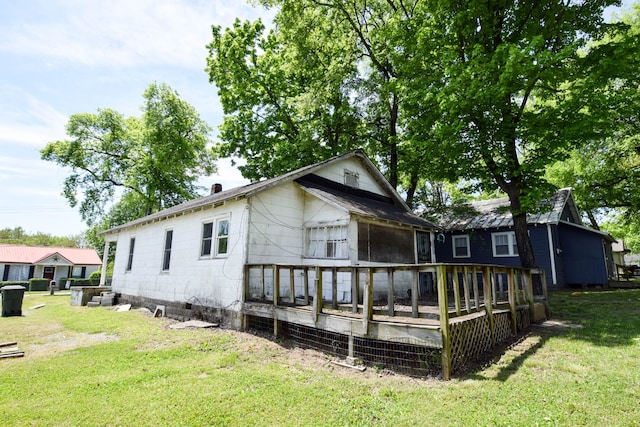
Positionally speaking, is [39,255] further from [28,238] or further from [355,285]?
[355,285]

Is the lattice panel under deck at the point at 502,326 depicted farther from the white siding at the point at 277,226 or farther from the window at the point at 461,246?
the window at the point at 461,246

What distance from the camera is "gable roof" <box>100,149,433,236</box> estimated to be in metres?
9.35

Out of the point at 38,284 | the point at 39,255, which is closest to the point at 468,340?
the point at 38,284

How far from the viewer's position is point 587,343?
673cm

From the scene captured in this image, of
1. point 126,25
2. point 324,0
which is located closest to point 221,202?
point 126,25

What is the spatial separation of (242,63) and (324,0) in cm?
687

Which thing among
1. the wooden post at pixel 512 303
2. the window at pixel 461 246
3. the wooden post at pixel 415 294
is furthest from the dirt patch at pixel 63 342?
the window at pixel 461 246

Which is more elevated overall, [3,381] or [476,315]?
[476,315]

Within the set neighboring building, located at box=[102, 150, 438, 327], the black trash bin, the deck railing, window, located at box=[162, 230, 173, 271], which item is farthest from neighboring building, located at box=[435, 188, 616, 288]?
the black trash bin

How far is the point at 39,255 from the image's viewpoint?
3791 centimetres

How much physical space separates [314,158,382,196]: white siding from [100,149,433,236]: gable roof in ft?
0.53

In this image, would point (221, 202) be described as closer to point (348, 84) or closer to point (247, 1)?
point (348, 84)

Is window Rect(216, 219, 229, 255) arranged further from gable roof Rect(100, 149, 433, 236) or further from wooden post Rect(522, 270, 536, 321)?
wooden post Rect(522, 270, 536, 321)

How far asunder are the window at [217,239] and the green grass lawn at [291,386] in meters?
2.98
